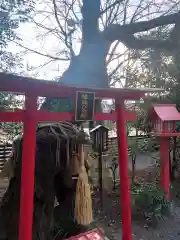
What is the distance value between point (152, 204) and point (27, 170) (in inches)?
148

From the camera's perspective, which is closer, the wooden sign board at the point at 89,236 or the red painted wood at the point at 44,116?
the red painted wood at the point at 44,116

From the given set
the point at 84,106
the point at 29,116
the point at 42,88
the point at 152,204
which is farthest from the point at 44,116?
the point at 152,204

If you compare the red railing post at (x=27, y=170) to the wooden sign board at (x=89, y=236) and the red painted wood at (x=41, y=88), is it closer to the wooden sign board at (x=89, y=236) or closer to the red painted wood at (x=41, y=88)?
the red painted wood at (x=41, y=88)

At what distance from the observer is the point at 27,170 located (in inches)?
112

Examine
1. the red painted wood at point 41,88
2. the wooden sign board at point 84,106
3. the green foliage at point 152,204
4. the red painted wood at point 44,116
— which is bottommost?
the green foliage at point 152,204

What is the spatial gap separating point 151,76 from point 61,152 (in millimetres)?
5938

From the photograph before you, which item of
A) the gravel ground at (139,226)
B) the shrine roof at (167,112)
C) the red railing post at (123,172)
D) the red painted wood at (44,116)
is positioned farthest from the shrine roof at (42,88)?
the gravel ground at (139,226)

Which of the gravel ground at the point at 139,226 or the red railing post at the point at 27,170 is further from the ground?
the red railing post at the point at 27,170

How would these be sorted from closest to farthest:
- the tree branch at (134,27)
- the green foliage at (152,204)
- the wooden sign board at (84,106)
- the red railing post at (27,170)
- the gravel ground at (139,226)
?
the red railing post at (27,170), the wooden sign board at (84,106), the gravel ground at (139,226), the tree branch at (134,27), the green foliage at (152,204)

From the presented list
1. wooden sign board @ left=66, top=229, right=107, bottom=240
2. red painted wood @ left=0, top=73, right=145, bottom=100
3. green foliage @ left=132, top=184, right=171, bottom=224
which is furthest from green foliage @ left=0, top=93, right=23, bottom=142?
green foliage @ left=132, top=184, right=171, bottom=224

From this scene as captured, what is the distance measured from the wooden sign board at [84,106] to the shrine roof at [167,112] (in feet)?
9.66

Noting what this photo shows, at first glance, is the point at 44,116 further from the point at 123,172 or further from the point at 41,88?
the point at 123,172

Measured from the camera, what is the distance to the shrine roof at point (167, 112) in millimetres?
5763

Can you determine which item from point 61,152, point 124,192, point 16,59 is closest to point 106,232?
point 124,192
